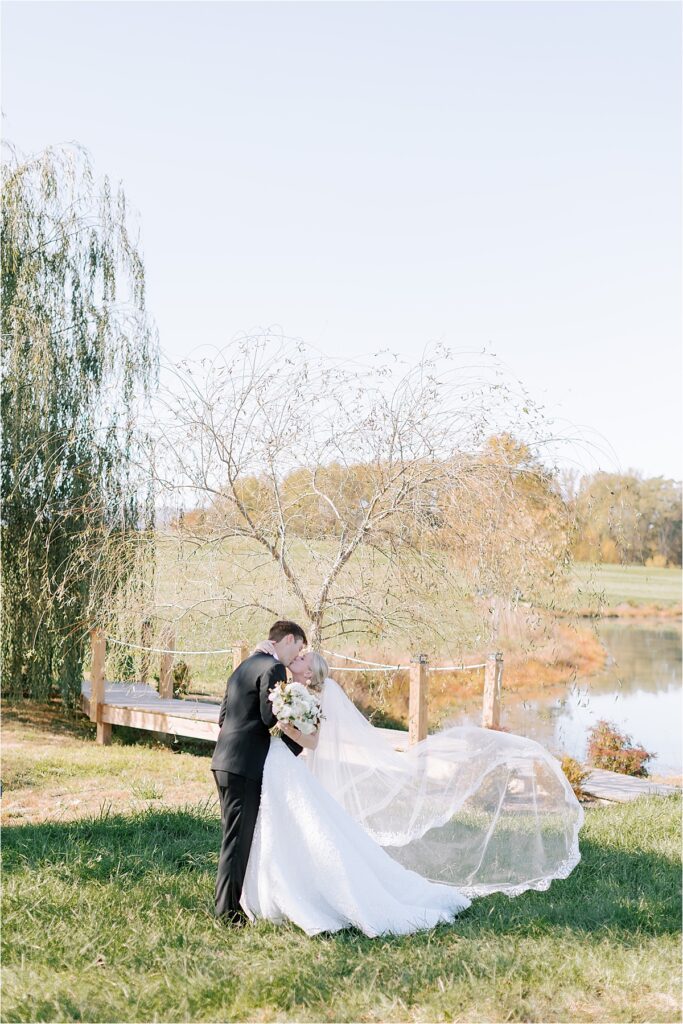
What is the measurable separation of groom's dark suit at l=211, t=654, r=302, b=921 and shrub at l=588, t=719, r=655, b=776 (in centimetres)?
826

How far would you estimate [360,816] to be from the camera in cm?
533

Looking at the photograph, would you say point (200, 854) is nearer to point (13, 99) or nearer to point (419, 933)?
point (419, 933)

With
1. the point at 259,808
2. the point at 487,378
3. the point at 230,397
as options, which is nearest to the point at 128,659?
the point at 230,397

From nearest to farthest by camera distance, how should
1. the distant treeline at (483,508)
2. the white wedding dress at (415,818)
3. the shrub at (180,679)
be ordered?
the white wedding dress at (415,818)
the distant treeline at (483,508)
the shrub at (180,679)

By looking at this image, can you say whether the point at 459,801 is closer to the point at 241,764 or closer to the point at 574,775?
the point at 241,764

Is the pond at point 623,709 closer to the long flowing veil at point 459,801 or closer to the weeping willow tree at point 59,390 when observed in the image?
the long flowing veil at point 459,801

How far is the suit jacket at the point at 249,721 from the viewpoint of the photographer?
449 cm

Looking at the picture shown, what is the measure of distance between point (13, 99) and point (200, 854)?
26.4 ft

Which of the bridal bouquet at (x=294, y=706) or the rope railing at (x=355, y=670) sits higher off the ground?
the bridal bouquet at (x=294, y=706)

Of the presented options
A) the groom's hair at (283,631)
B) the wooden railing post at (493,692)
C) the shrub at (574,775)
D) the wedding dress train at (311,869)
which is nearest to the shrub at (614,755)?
the shrub at (574,775)

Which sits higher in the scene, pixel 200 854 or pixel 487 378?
pixel 487 378

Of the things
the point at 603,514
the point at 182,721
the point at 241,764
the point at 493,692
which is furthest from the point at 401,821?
the point at 182,721

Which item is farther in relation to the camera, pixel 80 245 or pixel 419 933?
pixel 80 245

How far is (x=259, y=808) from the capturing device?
4527 mm
